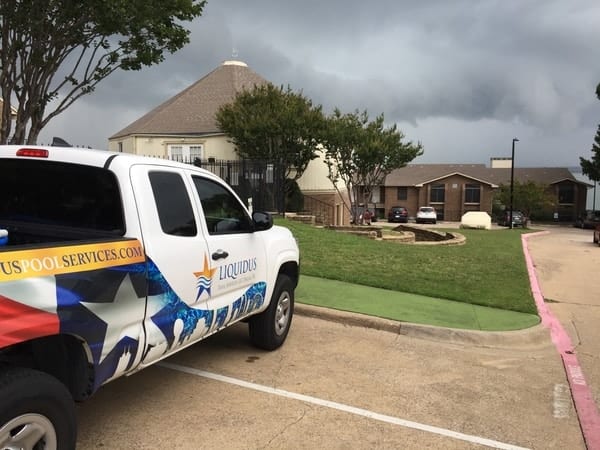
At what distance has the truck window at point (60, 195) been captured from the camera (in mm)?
3477

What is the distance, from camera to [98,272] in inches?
116

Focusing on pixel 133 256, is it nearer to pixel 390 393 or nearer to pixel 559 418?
pixel 390 393

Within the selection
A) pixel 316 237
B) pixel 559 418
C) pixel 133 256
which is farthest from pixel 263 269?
pixel 316 237

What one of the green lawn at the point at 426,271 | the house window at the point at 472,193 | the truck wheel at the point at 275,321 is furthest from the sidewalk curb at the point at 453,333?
the house window at the point at 472,193

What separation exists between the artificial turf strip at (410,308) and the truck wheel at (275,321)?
1774 mm

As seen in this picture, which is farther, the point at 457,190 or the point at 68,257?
the point at 457,190

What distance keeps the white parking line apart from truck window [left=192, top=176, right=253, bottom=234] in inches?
54.5

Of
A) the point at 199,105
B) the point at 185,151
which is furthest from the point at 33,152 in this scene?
the point at 199,105

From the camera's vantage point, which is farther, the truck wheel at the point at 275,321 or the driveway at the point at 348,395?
the truck wheel at the point at 275,321

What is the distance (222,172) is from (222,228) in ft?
58.2

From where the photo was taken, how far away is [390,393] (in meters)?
4.76

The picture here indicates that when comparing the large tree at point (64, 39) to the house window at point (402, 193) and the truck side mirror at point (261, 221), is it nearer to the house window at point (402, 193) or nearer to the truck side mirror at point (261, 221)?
the truck side mirror at point (261, 221)

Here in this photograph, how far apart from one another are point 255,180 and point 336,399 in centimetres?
1750

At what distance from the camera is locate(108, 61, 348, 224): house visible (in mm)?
27500
